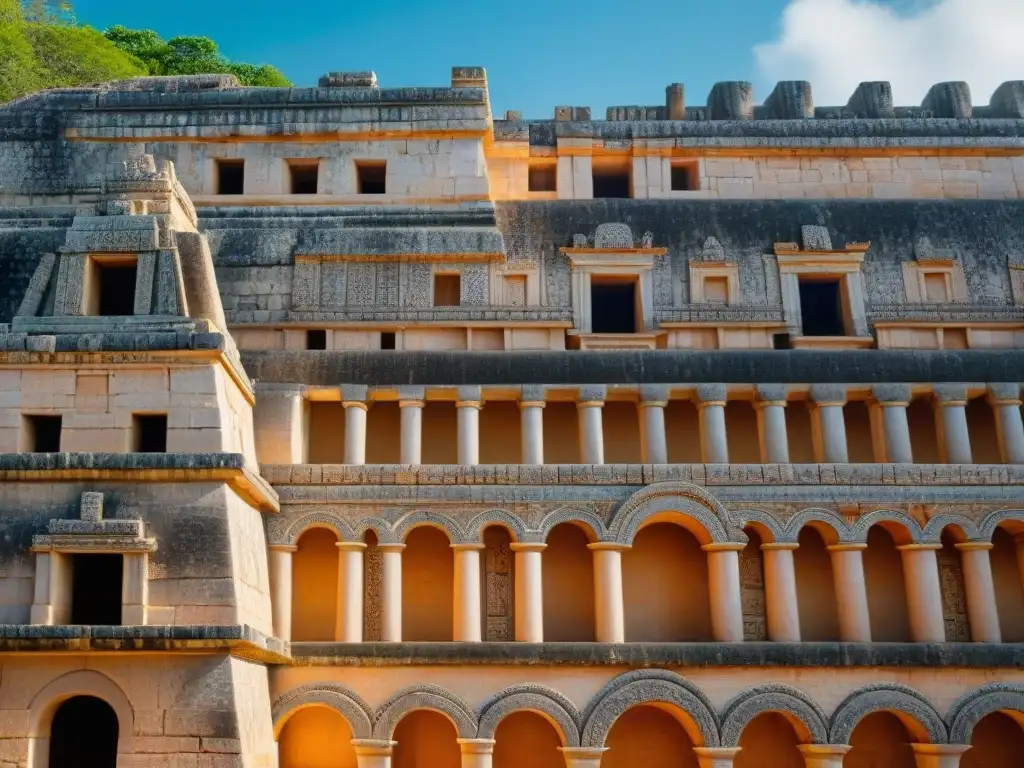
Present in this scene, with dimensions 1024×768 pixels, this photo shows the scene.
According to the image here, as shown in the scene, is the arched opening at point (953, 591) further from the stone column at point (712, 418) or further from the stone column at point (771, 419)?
the stone column at point (712, 418)

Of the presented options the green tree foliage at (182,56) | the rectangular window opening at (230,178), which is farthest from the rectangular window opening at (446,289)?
the green tree foliage at (182,56)

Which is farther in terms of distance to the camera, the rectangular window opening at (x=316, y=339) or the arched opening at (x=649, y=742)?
the rectangular window opening at (x=316, y=339)

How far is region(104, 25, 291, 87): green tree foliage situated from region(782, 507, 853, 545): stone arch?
39250 millimetres

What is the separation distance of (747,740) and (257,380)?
36.4 feet

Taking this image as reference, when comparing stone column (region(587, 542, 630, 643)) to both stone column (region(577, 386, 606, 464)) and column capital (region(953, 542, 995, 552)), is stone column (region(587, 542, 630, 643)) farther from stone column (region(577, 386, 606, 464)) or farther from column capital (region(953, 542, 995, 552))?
column capital (region(953, 542, 995, 552))

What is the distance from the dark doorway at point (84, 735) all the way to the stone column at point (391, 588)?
4524 millimetres

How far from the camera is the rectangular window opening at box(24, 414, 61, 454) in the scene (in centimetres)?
1667

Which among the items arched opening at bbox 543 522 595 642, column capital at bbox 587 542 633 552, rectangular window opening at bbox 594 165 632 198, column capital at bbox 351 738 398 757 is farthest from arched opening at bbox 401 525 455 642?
rectangular window opening at bbox 594 165 632 198

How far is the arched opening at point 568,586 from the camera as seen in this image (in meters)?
20.3

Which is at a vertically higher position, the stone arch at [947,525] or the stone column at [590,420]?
the stone column at [590,420]

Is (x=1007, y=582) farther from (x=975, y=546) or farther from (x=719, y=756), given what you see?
(x=719, y=756)

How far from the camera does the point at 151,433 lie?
56.3ft

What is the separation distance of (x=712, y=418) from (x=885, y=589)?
14.9 feet

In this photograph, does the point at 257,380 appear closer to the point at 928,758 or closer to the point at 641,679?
the point at 641,679
